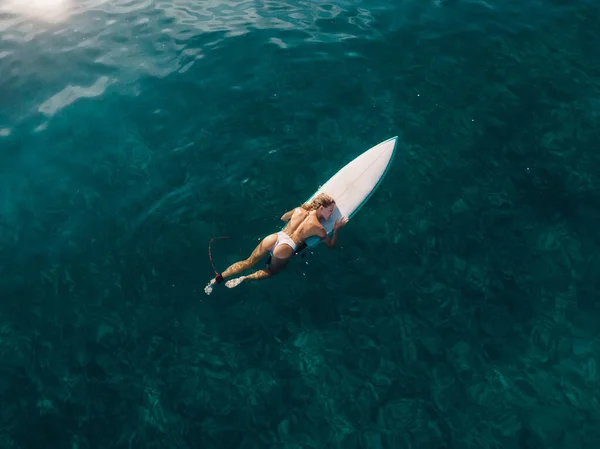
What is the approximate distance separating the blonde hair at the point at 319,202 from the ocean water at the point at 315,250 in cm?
104

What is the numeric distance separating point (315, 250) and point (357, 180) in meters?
2.42

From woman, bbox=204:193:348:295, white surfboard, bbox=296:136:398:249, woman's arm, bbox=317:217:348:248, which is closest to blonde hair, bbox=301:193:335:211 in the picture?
woman, bbox=204:193:348:295

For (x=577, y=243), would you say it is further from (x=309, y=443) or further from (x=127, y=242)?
(x=127, y=242)

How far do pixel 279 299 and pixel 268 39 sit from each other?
→ 10.2 m

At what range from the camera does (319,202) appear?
11781 millimetres

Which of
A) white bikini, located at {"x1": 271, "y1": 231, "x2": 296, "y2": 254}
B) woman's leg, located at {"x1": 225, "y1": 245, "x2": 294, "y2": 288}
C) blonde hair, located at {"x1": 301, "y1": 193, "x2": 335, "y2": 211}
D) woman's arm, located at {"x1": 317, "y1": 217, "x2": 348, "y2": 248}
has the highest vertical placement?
blonde hair, located at {"x1": 301, "y1": 193, "x2": 335, "y2": 211}

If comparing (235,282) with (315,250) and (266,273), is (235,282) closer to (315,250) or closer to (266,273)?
(266,273)

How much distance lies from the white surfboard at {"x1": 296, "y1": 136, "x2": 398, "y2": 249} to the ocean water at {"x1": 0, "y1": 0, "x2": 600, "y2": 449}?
35 centimetres

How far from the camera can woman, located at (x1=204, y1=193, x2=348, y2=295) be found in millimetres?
11180

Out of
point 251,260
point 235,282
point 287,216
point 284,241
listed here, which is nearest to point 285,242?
point 284,241

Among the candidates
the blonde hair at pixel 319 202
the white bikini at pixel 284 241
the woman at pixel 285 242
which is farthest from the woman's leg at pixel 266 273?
the blonde hair at pixel 319 202

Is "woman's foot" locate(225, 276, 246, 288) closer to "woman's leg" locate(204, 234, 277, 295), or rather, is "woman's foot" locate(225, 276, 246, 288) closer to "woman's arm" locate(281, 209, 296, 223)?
"woman's leg" locate(204, 234, 277, 295)

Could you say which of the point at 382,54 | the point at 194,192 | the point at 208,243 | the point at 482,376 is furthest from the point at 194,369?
the point at 382,54

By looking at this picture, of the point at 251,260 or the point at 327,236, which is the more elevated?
the point at 327,236
